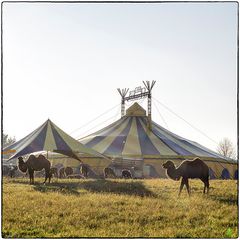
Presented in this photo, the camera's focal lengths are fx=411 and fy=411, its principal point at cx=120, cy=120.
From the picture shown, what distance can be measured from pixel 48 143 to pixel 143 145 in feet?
12.9

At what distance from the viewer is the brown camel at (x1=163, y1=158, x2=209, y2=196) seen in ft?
28.5

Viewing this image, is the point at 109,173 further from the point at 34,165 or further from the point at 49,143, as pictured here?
the point at 34,165

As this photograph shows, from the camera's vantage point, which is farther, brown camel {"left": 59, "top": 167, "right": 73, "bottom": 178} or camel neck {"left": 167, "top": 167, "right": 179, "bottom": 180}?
brown camel {"left": 59, "top": 167, "right": 73, "bottom": 178}

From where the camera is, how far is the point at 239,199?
26.0 ft

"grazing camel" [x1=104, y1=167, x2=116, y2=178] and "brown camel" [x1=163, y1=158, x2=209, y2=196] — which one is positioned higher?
"brown camel" [x1=163, y1=158, x2=209, y2=196]

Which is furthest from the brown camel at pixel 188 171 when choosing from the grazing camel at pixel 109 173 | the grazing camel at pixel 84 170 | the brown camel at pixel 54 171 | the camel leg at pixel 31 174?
the camel leg at pixel 31 174

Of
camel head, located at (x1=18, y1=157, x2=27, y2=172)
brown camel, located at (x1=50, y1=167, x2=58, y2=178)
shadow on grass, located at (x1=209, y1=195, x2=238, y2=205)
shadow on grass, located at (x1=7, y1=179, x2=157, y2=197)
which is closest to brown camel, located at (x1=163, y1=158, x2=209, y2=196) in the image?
shadow on grass, located at (x1=209, y1=195, x2=238, y2=205)

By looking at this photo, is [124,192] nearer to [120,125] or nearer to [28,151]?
[28,151]

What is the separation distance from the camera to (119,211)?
7652 mm

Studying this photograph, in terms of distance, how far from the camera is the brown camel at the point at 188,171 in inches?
342

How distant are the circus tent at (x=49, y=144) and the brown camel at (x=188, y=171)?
2.83m

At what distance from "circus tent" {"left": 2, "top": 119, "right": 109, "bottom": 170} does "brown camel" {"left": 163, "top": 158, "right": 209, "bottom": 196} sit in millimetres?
2826

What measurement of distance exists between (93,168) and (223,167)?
12.4 feet

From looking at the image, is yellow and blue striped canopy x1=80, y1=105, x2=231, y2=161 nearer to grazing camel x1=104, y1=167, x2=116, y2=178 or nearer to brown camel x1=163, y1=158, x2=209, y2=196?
grazing camel x1=104, y1=167, x2=116, y2=178
